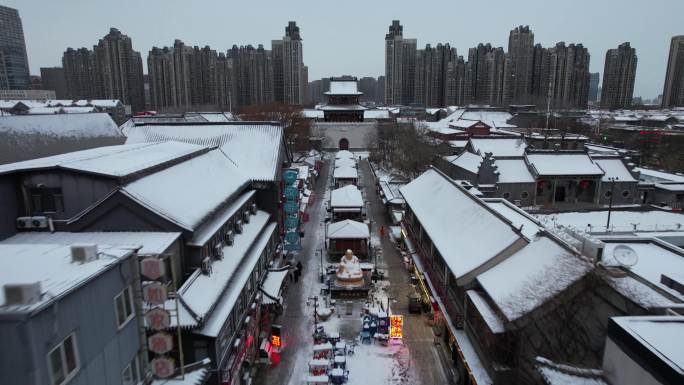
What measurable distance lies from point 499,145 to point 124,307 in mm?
47331

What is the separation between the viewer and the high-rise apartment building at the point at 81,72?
123 m

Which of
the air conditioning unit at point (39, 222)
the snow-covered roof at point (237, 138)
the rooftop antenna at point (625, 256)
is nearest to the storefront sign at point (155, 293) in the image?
the air conditioning unit at point (39, 222)

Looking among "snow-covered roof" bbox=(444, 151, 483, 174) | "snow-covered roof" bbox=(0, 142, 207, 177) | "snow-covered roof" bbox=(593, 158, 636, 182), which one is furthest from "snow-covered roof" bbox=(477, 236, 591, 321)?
"snow-covered roof" bbox=(593, 158, 636, 182)

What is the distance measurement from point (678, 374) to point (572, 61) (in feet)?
443

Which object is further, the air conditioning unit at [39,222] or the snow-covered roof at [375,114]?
the snow-covered roof at [375,114]

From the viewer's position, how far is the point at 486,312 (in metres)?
14.7

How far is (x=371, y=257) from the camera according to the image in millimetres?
31312

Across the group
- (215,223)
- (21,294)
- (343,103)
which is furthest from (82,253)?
(343,103)

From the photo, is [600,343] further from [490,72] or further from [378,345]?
[490,72]

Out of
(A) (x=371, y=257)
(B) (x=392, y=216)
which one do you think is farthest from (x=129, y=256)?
(B) (x=392, y=216)

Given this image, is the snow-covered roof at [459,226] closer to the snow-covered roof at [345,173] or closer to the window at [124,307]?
the window at [124,307]

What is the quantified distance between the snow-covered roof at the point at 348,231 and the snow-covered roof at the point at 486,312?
44.5 feet

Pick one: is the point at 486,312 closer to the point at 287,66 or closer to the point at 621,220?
the point at 621,220

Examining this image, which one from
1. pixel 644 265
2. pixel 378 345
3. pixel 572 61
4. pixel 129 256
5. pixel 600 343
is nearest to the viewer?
pixel 129 256
